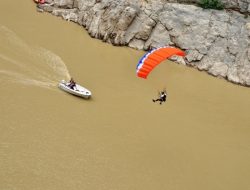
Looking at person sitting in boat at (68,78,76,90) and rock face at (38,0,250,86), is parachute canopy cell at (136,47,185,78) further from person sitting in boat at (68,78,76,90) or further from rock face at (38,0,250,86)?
rock face at (38,0,250,86)

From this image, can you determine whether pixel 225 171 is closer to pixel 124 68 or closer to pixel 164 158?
pixel 164 158

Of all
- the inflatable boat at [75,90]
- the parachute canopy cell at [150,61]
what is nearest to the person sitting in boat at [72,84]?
the inflatable boat at [75,90]

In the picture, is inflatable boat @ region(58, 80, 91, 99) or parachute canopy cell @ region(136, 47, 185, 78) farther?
inflatable boat @ region(58, 80, 91, 99)

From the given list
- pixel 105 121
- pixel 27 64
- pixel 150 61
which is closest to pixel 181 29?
pixel 150 61

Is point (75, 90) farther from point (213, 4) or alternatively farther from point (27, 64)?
point (213, 4)

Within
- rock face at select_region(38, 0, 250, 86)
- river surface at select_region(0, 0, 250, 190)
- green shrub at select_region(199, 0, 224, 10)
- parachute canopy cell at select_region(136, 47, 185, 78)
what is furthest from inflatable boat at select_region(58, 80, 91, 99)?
green shrub at select_region(199, 0, 224, 10)

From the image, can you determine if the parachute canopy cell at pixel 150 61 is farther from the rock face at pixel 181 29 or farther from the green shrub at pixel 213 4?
the green shrub at pixel 213 4
